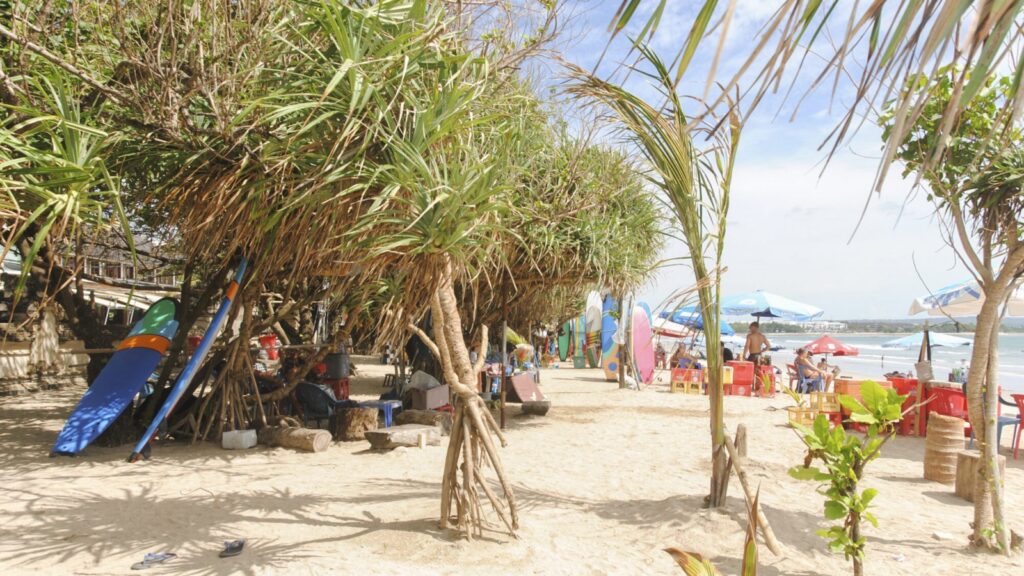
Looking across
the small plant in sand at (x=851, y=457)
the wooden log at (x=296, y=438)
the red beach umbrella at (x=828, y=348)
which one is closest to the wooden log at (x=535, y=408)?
the wooden log at (x=296, y=438)

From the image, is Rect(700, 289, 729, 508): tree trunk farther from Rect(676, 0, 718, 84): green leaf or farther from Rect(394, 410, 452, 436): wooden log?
Rect(394, 410, 452, 436): wooden log

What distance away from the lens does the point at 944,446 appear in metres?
6.01

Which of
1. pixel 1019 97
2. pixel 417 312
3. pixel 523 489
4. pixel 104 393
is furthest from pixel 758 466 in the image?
pixel 104 393

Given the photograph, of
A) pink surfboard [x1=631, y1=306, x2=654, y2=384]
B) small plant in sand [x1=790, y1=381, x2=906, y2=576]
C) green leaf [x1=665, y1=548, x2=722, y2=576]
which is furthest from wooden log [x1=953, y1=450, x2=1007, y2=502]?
pink surfboard [x1=631, y1=306, x2=654, y2=384]

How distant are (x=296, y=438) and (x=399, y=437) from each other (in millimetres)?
1161

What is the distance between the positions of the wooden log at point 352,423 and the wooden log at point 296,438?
17.8 inches

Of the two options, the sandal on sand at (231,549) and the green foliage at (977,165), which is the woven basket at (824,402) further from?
the sandal on sand at (231,549)

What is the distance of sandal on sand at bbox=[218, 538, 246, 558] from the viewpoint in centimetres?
388

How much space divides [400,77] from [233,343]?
522cm

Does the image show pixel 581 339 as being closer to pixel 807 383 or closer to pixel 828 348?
pixel 828 348

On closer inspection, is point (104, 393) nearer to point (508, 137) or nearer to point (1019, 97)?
point (508, 137)

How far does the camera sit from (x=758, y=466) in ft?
20.6

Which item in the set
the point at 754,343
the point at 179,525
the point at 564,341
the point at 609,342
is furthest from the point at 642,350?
the point at 179,525

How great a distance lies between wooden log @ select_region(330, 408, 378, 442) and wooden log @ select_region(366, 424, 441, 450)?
2.22 feet
